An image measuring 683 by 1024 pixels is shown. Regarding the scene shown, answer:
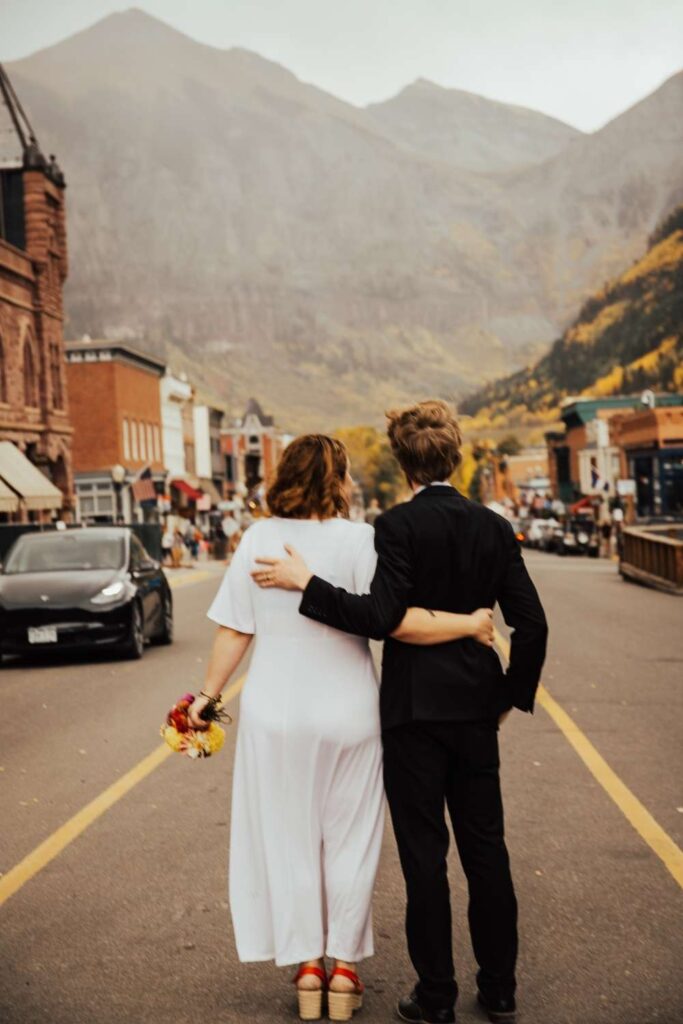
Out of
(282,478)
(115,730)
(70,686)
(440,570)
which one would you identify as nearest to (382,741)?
(440,570)

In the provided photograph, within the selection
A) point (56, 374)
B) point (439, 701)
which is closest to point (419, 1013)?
point (439, 701)

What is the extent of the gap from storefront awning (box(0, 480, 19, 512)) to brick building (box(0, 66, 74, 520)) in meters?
0.79

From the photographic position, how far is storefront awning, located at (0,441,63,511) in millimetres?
44188

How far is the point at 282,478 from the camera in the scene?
14.6 feet

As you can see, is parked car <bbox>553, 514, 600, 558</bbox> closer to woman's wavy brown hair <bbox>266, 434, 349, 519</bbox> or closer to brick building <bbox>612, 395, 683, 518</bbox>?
brick building <bbox>612, 395, 683, 518</bbox>

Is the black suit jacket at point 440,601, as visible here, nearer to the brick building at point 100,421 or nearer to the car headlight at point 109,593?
the car headlight at point 109,593

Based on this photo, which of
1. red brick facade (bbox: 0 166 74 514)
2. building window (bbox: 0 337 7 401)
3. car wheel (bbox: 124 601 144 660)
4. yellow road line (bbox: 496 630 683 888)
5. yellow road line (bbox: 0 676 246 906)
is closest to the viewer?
yellow road line (bbox: 0 676 246 906)

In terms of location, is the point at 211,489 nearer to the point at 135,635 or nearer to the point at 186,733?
the point at 135,635

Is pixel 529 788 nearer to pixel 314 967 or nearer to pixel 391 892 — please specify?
pixel 391 892

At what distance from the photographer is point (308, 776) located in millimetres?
4383

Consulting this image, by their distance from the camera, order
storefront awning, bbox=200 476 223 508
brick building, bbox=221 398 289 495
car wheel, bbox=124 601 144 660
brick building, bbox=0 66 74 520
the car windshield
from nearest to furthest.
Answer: car wheel, bbox=124 601 144 660 < the car windshield < brick building, bbox=0 66 74 520 < storefront awning, bbox=200 476 223 508 < brick building, bbox=221 398 289 495

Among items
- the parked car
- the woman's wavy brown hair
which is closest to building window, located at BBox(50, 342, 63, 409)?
the parked car

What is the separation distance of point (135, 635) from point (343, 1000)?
39.5ft

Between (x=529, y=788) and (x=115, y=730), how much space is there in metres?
3.74
